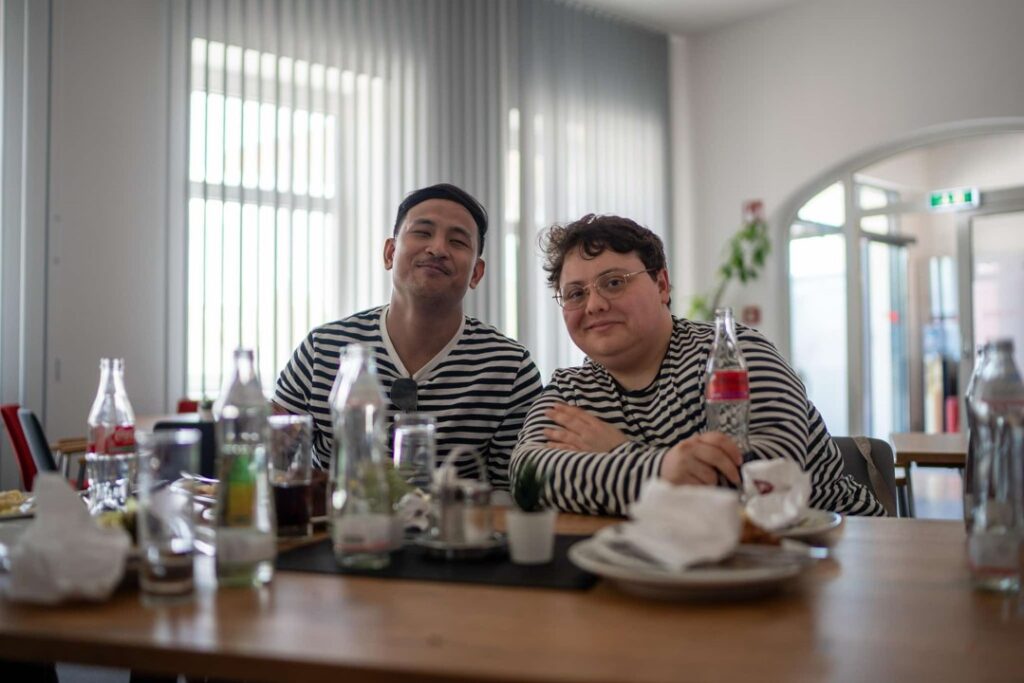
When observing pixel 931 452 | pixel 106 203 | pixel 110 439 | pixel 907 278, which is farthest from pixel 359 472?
pixel 907 278

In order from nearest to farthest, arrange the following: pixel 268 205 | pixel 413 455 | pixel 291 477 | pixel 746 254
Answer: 1. pixel 291 477
2. pixel 413 455
3. pixel 268 205
4. pixel 746 254

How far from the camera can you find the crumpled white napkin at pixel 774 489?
4.03ft

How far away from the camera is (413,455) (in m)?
1.48

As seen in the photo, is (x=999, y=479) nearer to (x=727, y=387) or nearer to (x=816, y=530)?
(x=816, y=530)

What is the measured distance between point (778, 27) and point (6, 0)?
17.7ft

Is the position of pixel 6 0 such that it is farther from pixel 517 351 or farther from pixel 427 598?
pixel 427 598

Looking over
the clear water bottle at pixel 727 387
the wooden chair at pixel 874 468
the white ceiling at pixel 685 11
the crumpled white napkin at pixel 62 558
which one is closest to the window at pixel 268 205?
the white ceiling at pixel 685 11

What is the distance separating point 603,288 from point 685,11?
20.0 feet

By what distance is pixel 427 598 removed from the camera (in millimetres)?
992

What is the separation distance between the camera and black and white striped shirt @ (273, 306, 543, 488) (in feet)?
7.26

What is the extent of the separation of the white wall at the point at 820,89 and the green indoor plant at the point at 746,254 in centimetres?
11

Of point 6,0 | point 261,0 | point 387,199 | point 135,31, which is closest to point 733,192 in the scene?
point 387,199

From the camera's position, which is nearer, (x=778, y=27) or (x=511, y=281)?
(x=511, y=281)

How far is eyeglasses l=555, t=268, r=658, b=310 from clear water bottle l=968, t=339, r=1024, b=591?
86cm
